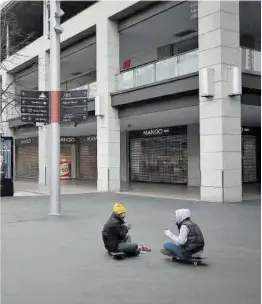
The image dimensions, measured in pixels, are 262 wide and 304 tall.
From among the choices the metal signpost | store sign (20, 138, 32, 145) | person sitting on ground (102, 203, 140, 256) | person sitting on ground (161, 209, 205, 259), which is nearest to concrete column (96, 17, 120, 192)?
the metal signpost

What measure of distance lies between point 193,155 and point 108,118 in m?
5.90

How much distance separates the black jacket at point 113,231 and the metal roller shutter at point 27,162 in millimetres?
30363

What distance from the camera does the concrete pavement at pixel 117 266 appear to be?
5062 millimetres

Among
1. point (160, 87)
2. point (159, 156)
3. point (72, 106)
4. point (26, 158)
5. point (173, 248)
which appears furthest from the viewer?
point (26, 158)

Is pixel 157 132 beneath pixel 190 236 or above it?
above

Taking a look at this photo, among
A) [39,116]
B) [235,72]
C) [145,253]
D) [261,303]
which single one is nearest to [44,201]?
[39,116]

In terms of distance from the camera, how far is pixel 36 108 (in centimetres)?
1279

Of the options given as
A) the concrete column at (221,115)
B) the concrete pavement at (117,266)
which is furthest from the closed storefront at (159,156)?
the concrete pavement at (117,266)

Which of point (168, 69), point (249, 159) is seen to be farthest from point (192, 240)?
point (249, 159)

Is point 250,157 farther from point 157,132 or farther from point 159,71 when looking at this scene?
point 159,71

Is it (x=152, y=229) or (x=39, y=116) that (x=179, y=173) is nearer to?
(x=39, y=116)

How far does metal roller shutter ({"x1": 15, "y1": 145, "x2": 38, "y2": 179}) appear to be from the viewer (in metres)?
37.2

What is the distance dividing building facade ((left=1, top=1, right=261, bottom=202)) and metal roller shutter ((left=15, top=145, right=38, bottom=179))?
3.36 metres

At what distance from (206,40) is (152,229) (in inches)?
345
